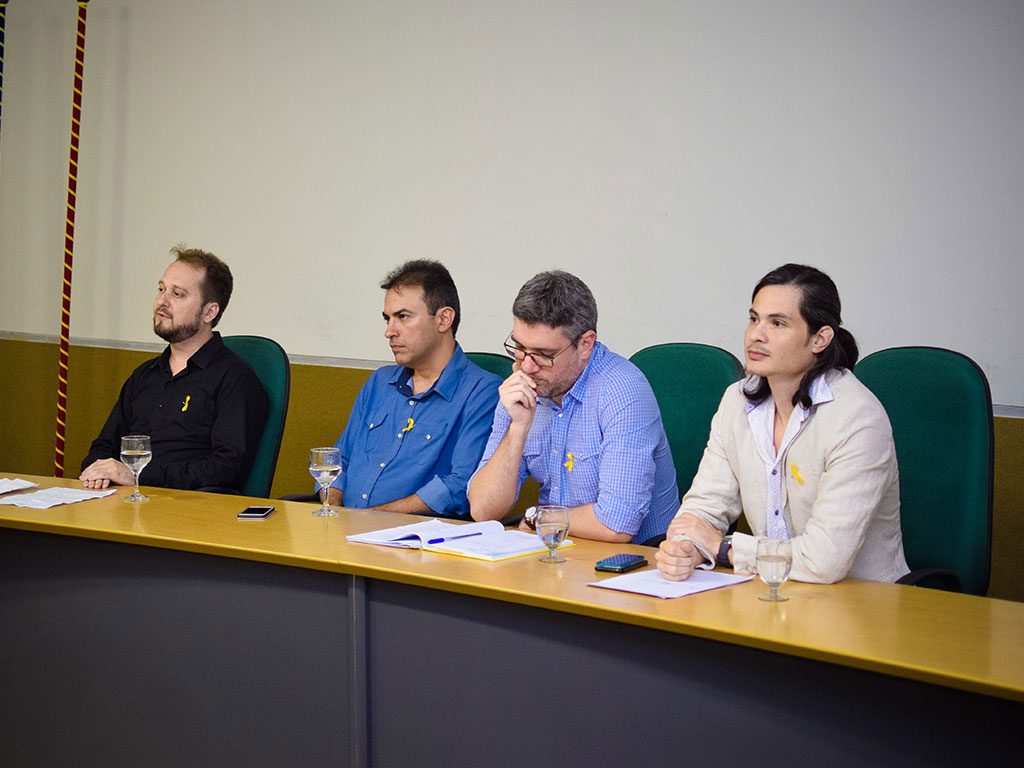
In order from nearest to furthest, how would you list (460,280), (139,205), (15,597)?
(15,597) < (460,280) < (139,205)

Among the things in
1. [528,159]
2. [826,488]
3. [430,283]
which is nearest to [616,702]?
[826,488]

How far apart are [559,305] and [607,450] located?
0.36 meters

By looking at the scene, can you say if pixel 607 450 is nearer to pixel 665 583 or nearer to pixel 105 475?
pixel 665 583

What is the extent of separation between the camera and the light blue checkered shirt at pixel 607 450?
2359mm

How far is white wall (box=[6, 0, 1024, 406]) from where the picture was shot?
3135 mm

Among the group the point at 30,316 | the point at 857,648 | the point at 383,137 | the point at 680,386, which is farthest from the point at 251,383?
the point at 30,316

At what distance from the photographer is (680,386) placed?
2.85 m

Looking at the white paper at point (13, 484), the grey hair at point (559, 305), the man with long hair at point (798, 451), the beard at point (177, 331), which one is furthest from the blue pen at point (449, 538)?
the beard at point (177, 331)

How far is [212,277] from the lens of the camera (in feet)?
10.7

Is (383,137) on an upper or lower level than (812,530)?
upper

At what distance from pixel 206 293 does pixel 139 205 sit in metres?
1.86

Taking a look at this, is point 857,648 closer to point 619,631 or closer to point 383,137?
point 619,631

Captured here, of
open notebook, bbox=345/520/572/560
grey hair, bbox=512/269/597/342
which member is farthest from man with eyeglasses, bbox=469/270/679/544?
open notebook, bbox=345/520/572/560

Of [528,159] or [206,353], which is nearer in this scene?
[206,353]
